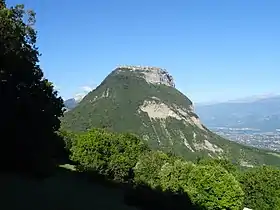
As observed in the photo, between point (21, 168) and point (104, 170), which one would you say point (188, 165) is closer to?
point (104, 170)

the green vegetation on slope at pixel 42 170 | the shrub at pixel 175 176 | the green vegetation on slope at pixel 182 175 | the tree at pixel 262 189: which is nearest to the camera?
the green vegetation on slope at pixel 42 170

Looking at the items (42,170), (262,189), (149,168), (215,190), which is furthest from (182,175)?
(42,170)

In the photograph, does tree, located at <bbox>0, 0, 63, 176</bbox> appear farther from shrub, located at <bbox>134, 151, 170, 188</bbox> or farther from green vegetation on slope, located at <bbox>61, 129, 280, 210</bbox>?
shrub, located at <bbox>134, 151, 170, 188</bbox>

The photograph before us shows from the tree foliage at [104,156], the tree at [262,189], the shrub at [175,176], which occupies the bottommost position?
the tree at [262,189]

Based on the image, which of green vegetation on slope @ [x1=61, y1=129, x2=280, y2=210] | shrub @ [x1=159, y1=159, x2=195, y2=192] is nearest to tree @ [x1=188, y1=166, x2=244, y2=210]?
green vegetation on slope @ [x1=61, y1=129, x2=280, y2=210]

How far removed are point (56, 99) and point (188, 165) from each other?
2443cm

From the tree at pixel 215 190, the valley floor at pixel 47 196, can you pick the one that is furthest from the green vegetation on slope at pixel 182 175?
the valley floor at pixel 47 196

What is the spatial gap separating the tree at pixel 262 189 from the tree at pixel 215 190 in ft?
35.4

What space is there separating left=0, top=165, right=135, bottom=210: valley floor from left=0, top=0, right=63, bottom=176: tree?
10.3 ft

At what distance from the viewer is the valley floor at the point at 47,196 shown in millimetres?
26678

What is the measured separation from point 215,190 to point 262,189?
1413cm

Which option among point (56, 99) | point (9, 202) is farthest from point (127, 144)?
point (9, 202)

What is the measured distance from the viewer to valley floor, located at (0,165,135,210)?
2668 cm

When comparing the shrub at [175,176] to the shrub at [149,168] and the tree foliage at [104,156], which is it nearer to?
the shrub at [149,168]
